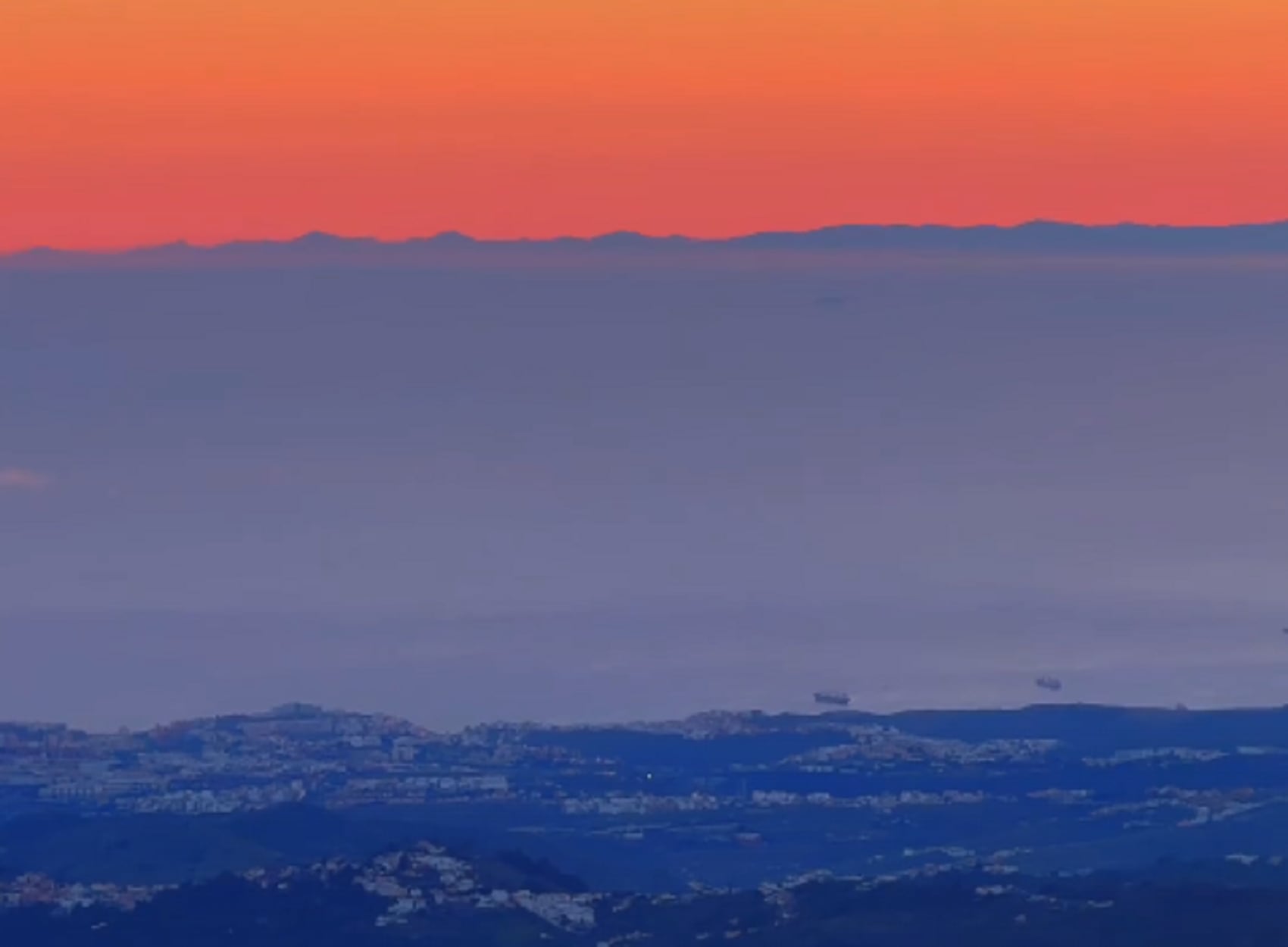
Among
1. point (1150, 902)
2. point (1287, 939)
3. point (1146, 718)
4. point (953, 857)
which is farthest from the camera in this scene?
point (1146, 718)

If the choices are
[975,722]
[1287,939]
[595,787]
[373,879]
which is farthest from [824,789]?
[1287,939]

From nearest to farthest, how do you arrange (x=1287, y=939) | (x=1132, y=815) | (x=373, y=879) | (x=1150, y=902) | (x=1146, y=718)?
(x=1287, y=939) < (x=1150, y=902) < (x=373, y=879) < (x=1132, y=815) < (x=1146, y=718)

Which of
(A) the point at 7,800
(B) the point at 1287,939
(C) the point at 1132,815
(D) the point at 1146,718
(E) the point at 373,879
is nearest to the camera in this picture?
(B) the point at 1287,939

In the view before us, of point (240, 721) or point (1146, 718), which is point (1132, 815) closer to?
point (1146, 718)

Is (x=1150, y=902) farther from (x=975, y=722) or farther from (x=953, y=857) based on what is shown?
(x=975, y=722)

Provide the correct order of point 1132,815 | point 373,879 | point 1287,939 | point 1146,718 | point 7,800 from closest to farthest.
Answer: point 1287,939
point 373,879
point 1132,815
point 7,800
point 1146,718

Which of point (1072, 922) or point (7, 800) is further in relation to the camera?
point (7, 800)

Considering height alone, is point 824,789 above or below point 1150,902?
above

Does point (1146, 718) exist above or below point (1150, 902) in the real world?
above

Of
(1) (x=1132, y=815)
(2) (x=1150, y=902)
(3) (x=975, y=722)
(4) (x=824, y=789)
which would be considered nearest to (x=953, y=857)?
(1) (x=1132, y=815)
